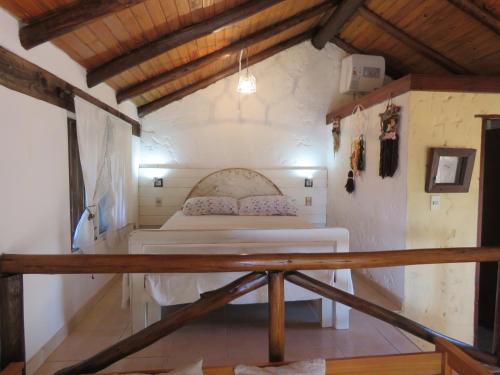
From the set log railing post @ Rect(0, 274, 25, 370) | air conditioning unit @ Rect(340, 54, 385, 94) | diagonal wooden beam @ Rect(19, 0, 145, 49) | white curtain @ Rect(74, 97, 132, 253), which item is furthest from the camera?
air conditioning unit @ Rect(340, 54, 385, 94)

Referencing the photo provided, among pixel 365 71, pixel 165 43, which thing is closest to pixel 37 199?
pixel 165 43

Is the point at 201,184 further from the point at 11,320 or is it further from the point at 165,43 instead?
the point at 11,320

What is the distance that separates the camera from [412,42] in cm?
346

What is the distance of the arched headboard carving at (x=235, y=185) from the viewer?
4.12 metres

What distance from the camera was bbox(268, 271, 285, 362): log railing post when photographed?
4.36ft

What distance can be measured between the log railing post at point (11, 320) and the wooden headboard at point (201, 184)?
9.00ft

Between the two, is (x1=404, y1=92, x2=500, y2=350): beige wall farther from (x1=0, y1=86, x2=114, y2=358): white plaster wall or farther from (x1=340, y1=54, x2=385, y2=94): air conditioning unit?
(x1=0, y1=86, x2=114, y2=358): white plaster wall

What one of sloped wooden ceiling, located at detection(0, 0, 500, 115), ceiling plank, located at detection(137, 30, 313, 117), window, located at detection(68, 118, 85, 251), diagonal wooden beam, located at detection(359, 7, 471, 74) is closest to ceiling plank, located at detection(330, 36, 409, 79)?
sloped wooden ceiling, located at detection(0, 0, 500, 115)

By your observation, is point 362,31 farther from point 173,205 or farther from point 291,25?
point 173,205

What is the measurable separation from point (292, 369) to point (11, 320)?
1.26m

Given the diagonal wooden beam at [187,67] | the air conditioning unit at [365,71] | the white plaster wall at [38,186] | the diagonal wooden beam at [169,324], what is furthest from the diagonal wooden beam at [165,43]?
the diagonal wooden beam at [169,324]

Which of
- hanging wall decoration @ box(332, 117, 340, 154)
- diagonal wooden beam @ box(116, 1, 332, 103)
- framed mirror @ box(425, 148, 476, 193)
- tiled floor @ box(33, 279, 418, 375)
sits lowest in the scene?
tiled floor @ box(33, 279, 418, 375)

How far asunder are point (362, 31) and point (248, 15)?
1.91m

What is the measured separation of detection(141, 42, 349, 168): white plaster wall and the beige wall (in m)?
1.89
